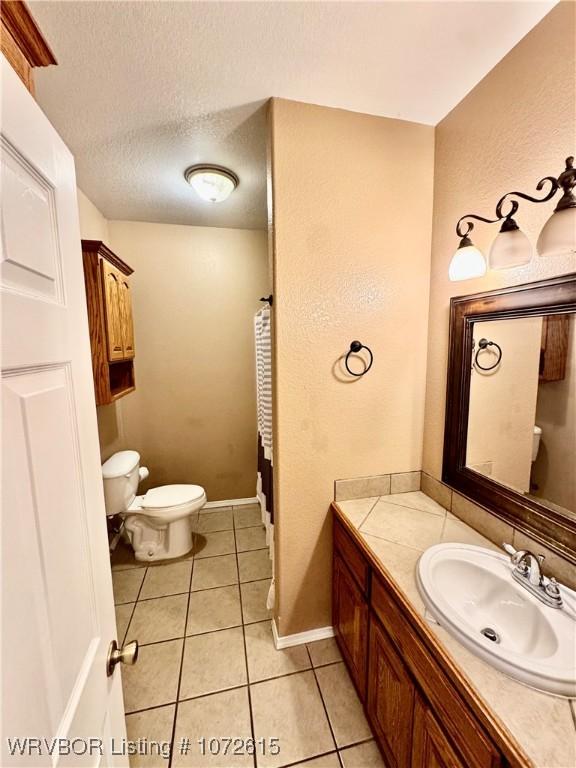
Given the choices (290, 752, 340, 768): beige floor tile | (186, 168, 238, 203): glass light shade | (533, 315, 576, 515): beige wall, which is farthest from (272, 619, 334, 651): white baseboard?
(186, 168, 238, 203): glass light shade

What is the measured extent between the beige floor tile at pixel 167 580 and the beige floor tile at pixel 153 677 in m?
0.38

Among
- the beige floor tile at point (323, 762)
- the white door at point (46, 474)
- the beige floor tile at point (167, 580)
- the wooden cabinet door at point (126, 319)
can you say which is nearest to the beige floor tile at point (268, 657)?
the beige floor tile at point (323, 762)

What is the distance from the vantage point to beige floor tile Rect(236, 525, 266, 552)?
246 cm

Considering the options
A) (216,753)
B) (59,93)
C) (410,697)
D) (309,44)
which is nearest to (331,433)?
(410,697)

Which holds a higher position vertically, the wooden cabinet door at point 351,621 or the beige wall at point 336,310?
the beige wall at point 336,310

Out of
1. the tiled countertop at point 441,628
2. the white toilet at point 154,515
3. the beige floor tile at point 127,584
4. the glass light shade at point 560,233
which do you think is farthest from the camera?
the white toilet at point 154,515

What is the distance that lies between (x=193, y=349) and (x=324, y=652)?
7.61 ft

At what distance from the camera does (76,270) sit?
0.72 metres

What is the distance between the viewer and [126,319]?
7.52 ft

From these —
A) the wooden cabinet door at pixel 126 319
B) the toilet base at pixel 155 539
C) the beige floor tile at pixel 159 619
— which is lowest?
the beige floor tile at pixel 159 619

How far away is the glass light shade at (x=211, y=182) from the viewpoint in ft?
5.97

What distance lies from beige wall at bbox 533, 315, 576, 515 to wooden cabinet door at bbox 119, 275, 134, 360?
7.74 ft

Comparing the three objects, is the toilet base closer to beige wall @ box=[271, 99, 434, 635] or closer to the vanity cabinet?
beige wall @ box=[271, 99, 434, 635]

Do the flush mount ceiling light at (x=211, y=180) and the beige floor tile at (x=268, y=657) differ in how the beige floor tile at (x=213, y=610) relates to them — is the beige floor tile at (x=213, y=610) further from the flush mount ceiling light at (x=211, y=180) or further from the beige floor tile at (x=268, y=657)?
the flush mount ceiling light at (x=211, y=180)
